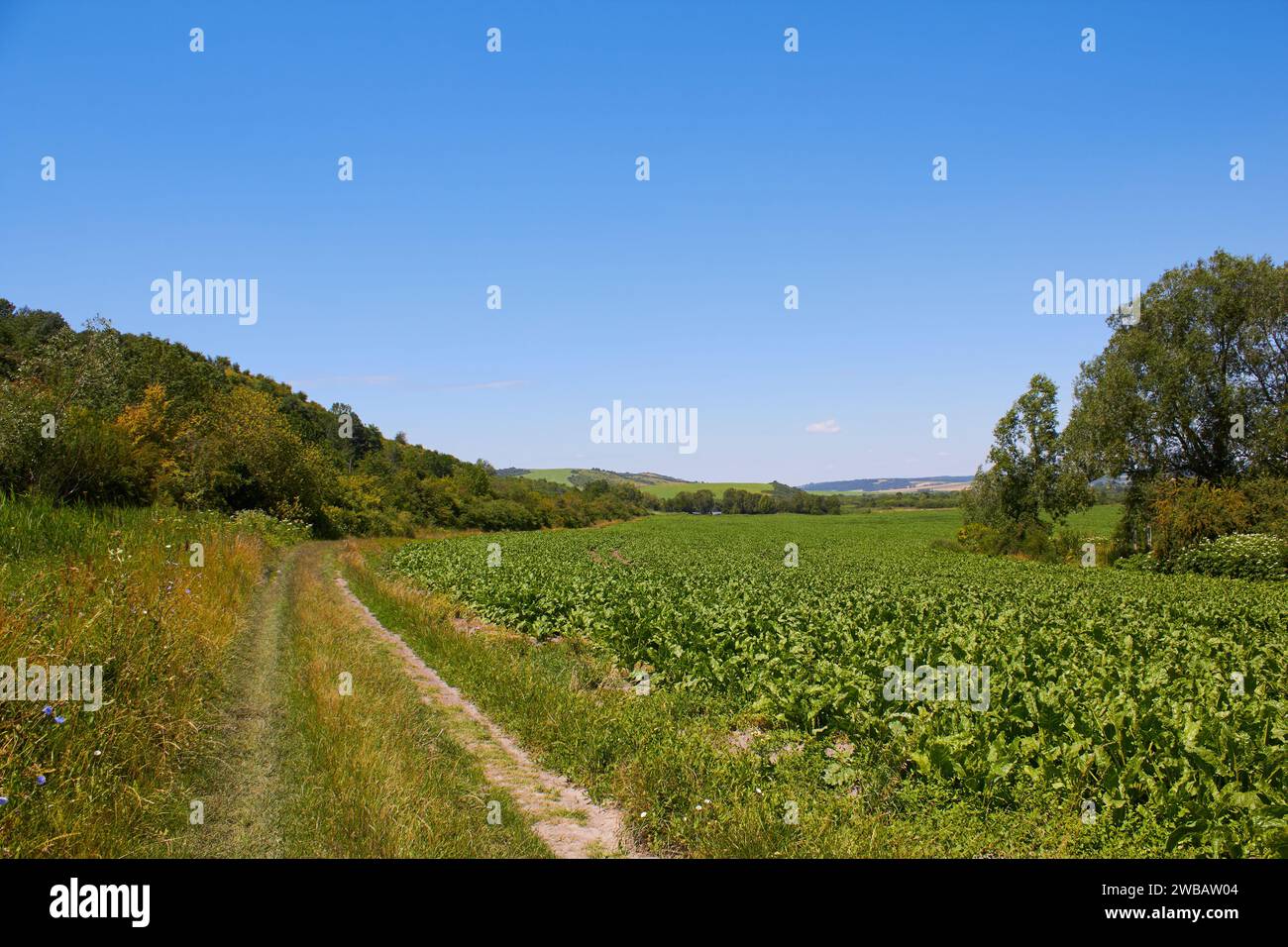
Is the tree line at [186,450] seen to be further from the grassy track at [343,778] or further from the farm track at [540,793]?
the farm track at [540,793]

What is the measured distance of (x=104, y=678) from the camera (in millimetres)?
6188

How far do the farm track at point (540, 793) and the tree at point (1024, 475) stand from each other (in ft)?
145

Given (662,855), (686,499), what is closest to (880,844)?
(662,855)

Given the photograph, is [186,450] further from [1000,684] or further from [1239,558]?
[1239,558]

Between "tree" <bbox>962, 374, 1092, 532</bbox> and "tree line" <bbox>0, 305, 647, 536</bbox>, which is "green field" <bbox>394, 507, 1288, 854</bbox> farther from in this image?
"tree" <bbox>962, 374, 1092, 532</bbox>

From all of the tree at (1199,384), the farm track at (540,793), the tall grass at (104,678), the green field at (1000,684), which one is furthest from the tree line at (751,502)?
the tall grass at (104,678)

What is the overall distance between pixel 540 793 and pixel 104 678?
13.6 ft

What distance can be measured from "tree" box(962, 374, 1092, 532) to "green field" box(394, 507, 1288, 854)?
25827 millimetres

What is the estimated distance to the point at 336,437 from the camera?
78125 mm

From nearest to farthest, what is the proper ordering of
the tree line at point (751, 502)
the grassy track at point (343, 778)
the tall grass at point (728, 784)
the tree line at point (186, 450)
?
1. the grassy track at point (343, 778)
2. the tall grass at point (728, 784)
3. the tree line at point (186, 450)
4. the tree line at point (751, 502)

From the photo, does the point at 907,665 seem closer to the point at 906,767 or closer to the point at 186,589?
the point at 906,767

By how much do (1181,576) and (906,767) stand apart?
1074 inches

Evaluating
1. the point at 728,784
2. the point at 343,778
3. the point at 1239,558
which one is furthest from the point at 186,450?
the point at 1239,558

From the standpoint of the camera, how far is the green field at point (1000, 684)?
557 centimetres
